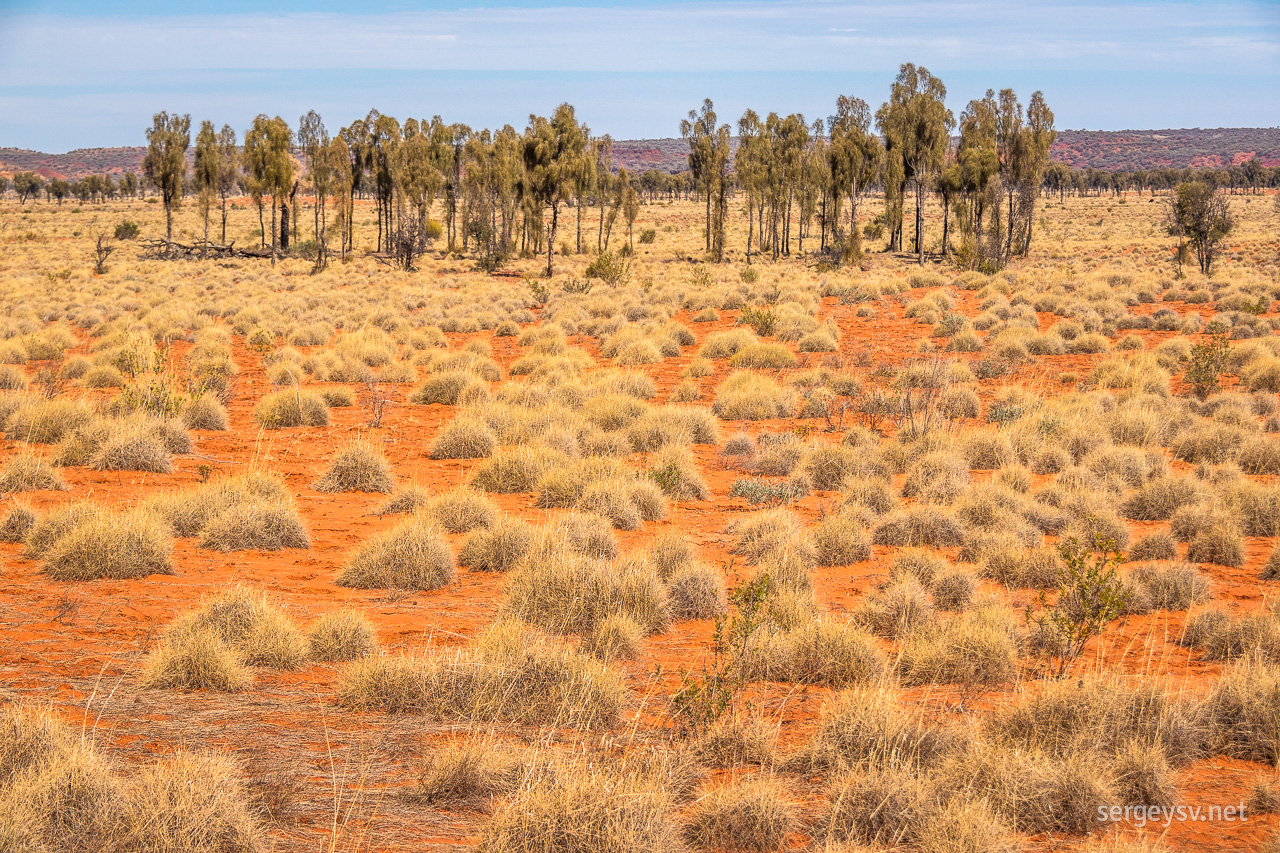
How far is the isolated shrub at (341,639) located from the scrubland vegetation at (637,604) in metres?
0.02

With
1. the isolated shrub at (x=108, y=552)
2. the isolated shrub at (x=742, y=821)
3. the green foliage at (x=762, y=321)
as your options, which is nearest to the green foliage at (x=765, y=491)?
the isolated shrub at (x=742, y=821)

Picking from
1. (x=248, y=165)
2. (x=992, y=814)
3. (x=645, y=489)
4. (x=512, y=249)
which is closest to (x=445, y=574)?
(x=645, y=489)

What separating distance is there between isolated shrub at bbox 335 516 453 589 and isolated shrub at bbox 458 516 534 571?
0.92ft

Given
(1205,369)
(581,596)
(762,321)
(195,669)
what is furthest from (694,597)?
(762,321)

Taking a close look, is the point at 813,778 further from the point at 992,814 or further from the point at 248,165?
the point at 248,165

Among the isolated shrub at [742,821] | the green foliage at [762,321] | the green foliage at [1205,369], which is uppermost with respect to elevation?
the green foliage at [762,321]

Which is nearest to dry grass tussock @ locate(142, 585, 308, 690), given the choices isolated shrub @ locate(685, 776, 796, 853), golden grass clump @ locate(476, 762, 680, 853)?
golden grass clump @ locate(476, 762, 680, 853)

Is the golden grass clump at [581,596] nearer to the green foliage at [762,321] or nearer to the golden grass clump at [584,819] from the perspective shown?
the golden grass clump at [584,819]

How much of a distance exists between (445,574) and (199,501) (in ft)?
9.96

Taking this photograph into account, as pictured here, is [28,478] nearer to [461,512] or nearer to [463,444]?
[461,512]

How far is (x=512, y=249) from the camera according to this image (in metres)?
51.7

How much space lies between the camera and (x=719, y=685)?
5.19 metres

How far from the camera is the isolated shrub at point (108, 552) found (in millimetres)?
7082

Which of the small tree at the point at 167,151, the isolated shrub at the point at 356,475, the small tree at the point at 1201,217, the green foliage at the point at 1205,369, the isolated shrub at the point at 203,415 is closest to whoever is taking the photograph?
the isolated shrub at the point at 356,475
